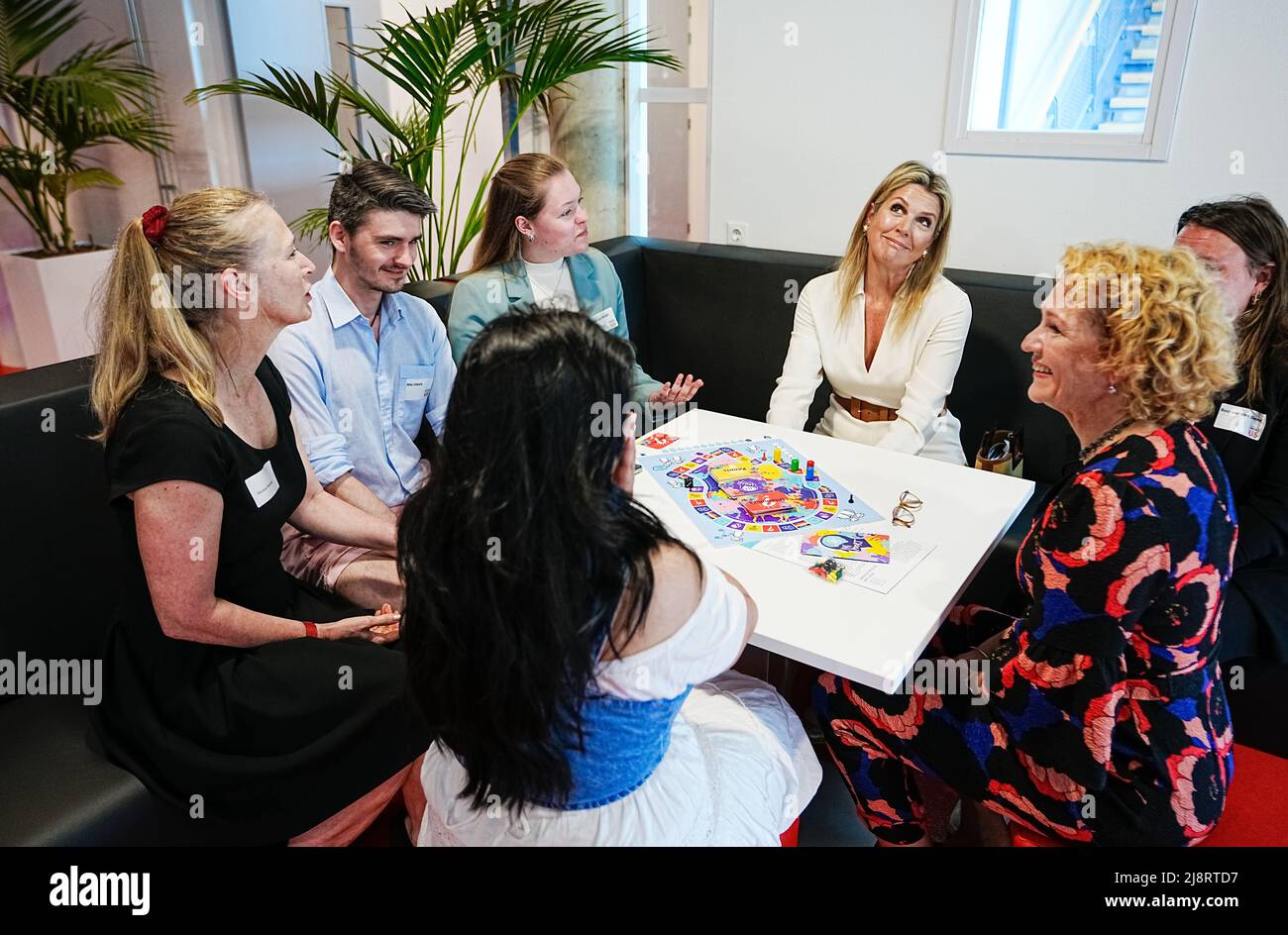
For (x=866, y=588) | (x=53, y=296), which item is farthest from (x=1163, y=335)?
(x=53, y=296)

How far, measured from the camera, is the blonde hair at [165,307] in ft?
5.14

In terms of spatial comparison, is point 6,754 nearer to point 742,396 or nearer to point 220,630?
point 220,630

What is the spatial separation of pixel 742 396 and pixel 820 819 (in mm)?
1846

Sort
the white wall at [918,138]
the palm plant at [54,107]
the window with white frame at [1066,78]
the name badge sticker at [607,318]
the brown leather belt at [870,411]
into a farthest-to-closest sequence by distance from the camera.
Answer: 1. the palm plant at [54,107]
2. the window with white frame at [1066,78]
3. the white wall at [918,138]
4. the name badge sticker at [607,318]
5. the brown leather belt at [870,411]

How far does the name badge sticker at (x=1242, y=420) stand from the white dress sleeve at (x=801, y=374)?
1.12 metres

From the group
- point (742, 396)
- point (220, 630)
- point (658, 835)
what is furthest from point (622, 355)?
point (742, 396)

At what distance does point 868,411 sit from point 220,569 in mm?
1929

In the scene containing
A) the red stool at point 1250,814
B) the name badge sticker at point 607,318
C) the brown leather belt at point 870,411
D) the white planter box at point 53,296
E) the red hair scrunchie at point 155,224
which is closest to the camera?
the red stool at point 1250,814

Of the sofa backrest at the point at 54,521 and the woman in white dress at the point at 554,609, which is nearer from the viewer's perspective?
the woman in white dress at the point at 554,609

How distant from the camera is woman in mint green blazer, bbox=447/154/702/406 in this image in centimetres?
271

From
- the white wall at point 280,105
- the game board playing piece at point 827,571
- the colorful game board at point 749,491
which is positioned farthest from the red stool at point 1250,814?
the white wall at point 280,105

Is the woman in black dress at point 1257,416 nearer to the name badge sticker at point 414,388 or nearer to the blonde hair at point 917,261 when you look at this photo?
the blonde hair at point 917,261

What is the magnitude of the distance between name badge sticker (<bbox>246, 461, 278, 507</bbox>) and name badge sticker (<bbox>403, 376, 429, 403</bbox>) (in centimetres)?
66

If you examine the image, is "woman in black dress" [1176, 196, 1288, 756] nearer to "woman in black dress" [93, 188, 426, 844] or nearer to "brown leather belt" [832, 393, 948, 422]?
"brown leather belt" [832, 393, 948, 422]
